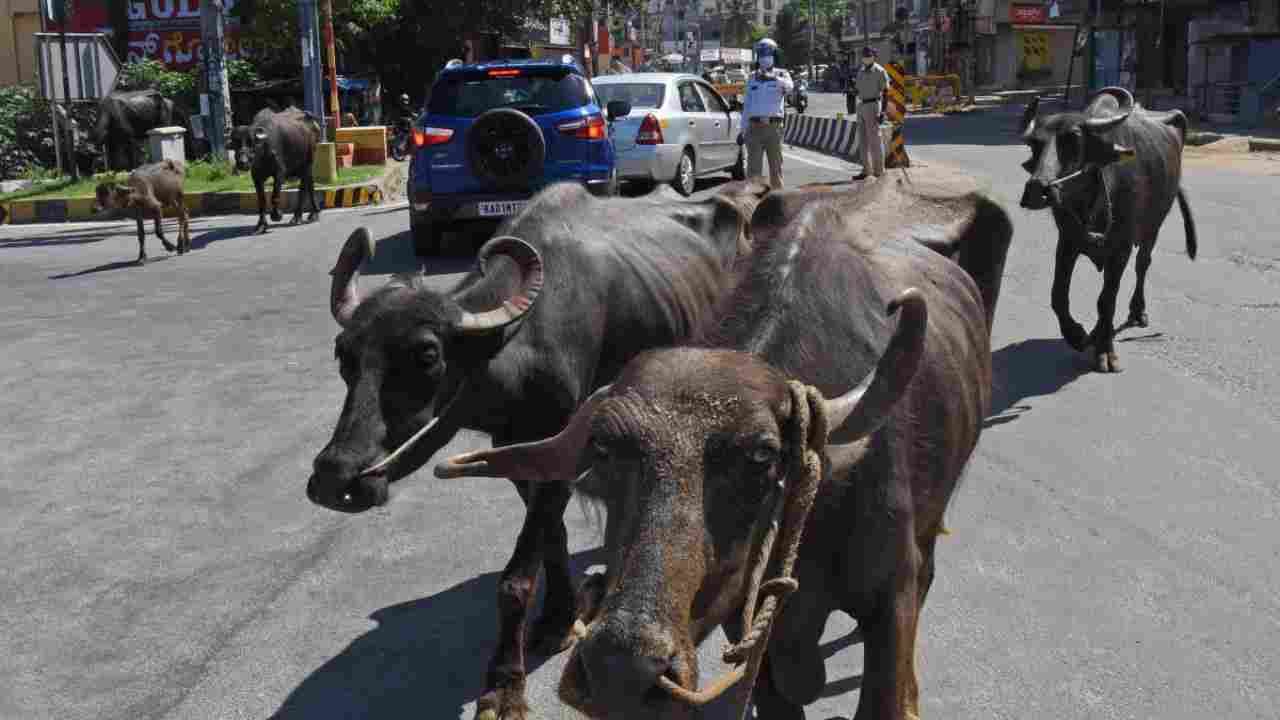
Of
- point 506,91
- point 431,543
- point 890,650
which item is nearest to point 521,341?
point 431,543

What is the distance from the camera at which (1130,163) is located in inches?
389

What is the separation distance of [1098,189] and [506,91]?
6962 millimetres

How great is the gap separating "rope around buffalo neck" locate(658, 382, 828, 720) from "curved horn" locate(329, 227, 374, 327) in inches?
89.8

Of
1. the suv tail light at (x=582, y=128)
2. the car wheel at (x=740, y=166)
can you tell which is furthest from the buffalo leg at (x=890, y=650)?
the car wheel at (x=740, y=166)

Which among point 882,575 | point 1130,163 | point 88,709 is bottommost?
point 88,709

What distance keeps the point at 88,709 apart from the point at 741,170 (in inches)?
711

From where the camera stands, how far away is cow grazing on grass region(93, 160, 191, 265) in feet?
48.8

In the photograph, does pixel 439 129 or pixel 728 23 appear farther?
pixel 728 23

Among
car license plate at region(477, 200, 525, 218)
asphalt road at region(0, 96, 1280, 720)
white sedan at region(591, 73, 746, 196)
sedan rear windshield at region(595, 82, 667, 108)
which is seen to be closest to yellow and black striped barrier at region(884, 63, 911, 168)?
white sedan at region(591, 73, 746, 196)

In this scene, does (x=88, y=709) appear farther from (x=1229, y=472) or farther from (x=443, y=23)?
(x=443, y=23)

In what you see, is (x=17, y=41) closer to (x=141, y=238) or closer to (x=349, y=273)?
(x=141, y=238)

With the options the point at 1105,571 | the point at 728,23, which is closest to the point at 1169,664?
the point at 1105,571

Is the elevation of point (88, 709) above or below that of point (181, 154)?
below

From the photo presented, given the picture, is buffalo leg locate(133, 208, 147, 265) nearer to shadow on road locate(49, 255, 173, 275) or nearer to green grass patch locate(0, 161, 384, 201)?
shadow on road locate(49, 255, 173, 275)
